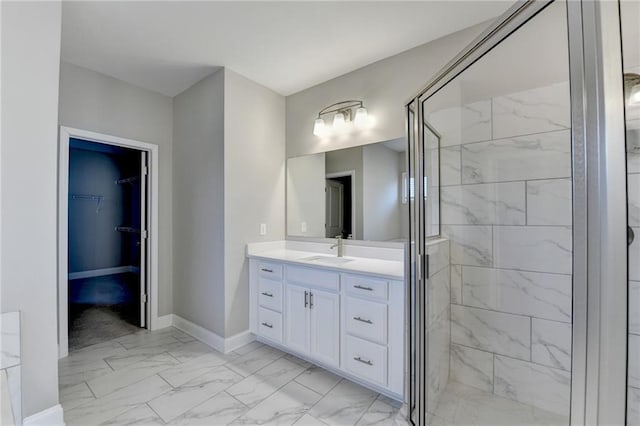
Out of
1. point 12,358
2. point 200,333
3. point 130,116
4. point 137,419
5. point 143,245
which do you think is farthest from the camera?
point 143,245

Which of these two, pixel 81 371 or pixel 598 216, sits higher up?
pixel 598 216

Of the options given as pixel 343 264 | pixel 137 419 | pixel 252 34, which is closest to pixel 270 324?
pixel 343 264

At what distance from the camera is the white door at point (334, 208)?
107 inches

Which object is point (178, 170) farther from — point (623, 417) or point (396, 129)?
point (623, 417)

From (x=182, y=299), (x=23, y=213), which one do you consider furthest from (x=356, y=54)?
(x=182, y=299)

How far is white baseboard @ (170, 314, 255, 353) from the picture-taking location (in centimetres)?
251

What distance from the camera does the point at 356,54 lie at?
2346mm

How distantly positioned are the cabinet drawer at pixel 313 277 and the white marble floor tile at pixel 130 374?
1.24 metres

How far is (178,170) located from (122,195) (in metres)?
3.65

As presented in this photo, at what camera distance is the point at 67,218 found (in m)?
2.41

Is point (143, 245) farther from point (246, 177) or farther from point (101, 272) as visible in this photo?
point (101, 272)

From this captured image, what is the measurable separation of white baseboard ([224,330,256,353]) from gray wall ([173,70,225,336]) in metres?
0.11

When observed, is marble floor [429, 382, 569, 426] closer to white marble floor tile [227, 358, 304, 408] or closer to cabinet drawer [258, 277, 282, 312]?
white marble floor tile [227, 358, 304, 408]

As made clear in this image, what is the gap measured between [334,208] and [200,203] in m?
1.38
